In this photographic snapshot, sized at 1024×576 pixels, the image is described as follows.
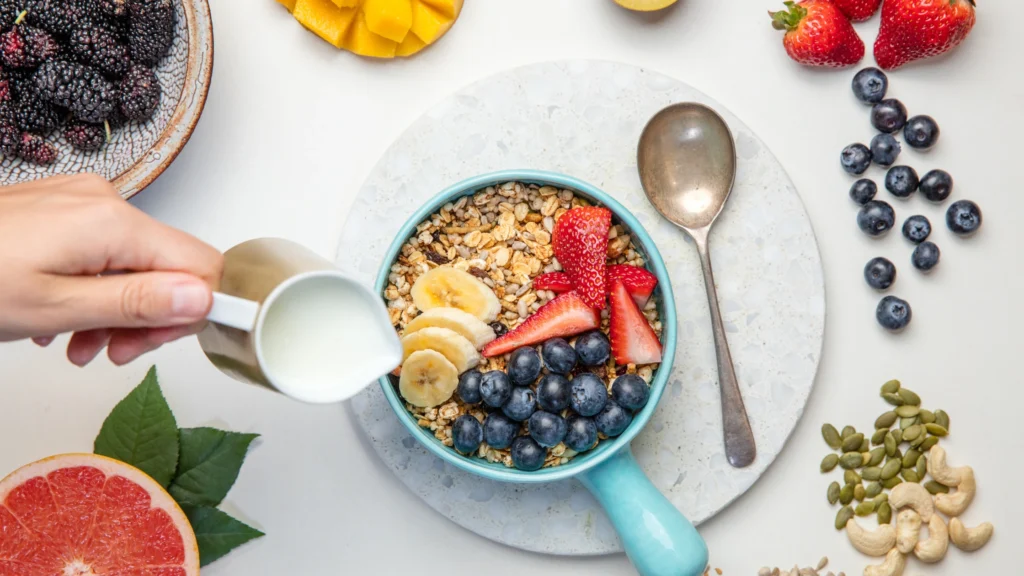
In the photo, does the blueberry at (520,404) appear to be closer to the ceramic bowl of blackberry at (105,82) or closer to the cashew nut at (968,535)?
the ceramic bowl of blackberry at (105,82)

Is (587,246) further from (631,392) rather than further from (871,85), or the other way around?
(871,85)

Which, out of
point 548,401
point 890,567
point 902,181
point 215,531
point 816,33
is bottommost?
point 215,531

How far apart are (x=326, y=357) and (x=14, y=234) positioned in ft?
1.05

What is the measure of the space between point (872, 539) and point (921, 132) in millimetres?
591

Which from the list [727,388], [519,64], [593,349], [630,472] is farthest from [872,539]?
[519,64]

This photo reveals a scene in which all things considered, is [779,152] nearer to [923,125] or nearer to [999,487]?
[923,125]

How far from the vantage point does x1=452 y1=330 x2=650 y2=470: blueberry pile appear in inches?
40.4

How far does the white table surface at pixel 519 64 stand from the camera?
4.10 ft

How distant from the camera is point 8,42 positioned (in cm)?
117

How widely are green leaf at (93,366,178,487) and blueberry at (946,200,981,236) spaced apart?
3.80 ft

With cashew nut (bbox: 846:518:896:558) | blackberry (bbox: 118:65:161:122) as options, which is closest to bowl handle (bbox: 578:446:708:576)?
cashew nut (bbox: 846:518:896:558)

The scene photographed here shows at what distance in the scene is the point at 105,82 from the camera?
118cm

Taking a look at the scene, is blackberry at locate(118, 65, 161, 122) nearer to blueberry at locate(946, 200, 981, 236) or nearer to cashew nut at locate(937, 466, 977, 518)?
blueberry at locate(946, 200, 981, 236)

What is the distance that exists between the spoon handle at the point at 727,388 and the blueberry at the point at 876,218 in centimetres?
25
